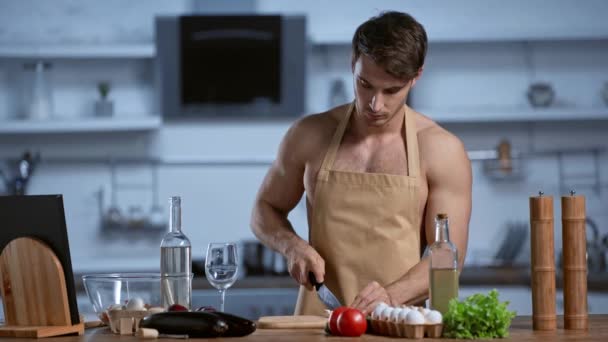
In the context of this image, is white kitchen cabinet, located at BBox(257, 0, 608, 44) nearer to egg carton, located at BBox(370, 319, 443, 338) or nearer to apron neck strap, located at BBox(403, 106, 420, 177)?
apron neck strap, located at BBox(403, 106, 420, 177)

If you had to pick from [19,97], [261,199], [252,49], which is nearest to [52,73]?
[19,97]

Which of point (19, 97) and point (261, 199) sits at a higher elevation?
point (19, 97)

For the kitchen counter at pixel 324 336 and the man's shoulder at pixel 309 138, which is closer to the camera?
the kitchen counter at pixel 324 336

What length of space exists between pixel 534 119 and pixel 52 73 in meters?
2.56

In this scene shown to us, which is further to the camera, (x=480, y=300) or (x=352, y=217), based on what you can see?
(x=352, y=217)

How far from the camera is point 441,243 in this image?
6.58 feet

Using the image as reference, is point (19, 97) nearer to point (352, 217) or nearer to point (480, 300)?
point (352, 217)

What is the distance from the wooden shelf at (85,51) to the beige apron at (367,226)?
248 cm

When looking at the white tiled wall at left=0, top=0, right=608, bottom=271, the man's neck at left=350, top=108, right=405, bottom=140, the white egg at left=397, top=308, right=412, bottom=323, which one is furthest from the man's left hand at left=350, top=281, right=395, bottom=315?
the white tiled wall at left=0, top=0, right=608, bottom=271

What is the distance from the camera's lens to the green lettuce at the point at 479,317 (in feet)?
6.30

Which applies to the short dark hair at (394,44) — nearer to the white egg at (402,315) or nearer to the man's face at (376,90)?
the man's face at (376,90)

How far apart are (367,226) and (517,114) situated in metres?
2.56

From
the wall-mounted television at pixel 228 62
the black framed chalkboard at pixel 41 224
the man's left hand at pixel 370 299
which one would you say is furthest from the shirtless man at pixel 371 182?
the wall-mounted television at pixel 228 62

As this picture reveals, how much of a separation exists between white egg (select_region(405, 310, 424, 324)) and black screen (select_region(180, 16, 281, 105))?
3307 millimetres
